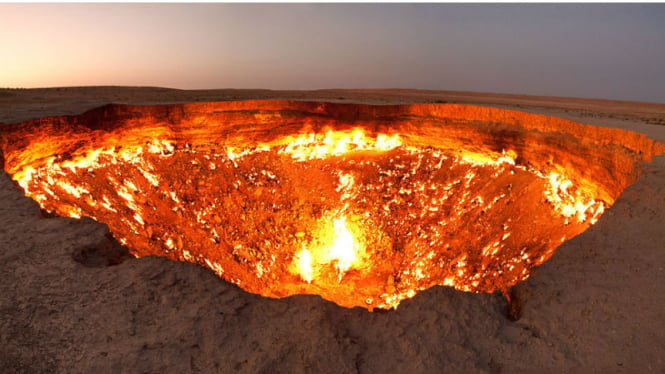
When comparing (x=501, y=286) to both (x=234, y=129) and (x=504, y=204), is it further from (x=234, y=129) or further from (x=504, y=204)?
(x=234, y=129)

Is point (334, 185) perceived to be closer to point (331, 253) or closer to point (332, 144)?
point (332, 144)

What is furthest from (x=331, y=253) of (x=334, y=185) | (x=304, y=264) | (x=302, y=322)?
(x=302, y=322)

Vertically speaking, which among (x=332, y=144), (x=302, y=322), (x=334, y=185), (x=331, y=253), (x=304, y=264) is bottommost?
(x=304, y=264)

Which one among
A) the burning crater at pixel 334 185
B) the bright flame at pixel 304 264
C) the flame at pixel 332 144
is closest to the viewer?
the burning crater at pixel 334 185

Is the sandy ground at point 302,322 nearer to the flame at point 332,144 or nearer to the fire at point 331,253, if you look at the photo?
the fire at point 331,253

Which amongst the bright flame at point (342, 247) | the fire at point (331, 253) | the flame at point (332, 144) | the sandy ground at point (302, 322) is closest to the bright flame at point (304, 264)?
the fire at point (331, 253)
